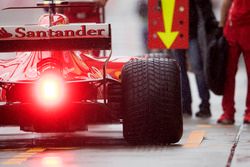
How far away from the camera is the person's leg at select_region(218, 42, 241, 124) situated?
1212 centimetres

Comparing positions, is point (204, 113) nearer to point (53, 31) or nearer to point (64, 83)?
point (64, 83)

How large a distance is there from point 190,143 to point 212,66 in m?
2.99

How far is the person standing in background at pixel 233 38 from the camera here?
12.0 meters

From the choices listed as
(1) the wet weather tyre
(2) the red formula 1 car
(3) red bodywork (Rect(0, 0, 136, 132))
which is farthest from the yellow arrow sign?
(1) the wet weather tyre

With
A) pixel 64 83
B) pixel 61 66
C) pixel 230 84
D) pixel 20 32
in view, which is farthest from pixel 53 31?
pixel 230 84

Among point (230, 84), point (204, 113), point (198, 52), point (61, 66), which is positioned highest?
point (61, 66)

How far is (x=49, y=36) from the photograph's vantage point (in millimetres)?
8797

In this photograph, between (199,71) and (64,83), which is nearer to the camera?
(64,83)

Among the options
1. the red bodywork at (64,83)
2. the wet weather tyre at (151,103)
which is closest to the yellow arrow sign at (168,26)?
the red bodywork at (64,83)

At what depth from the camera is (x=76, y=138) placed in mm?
10219

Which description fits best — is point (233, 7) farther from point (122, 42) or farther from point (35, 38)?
point (122, 42)

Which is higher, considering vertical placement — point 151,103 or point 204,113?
point 151,103

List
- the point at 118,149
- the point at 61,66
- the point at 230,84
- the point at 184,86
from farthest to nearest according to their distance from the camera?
the point at 184,86
the point at 230,84
the point at 61,66
the point at 118,149

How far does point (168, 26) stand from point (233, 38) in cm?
84
